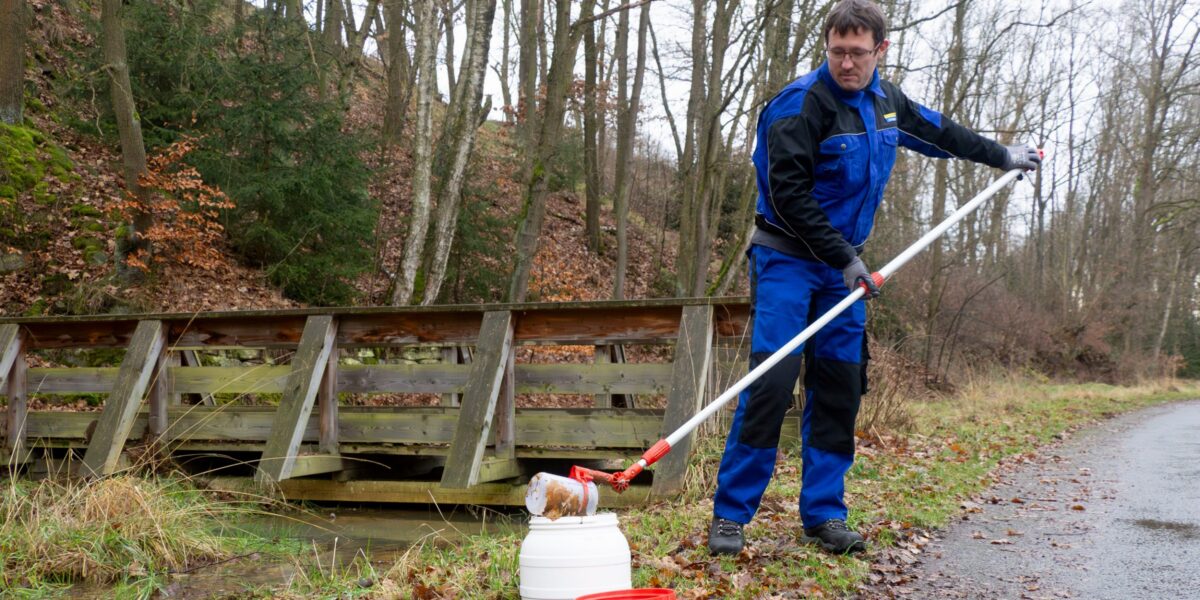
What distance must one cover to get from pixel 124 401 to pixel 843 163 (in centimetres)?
623

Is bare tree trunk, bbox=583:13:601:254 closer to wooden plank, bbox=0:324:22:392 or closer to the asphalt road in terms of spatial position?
wooden plank, bbox=0:324:22:392

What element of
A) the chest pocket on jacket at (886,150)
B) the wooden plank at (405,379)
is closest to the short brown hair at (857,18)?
the chest pocket on jacket at (886,150)

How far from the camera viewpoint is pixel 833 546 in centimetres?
399

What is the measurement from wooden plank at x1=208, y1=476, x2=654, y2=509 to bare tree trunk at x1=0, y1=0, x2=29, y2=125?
Result: 9.08 metres

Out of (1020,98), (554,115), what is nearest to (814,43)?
(554,115)

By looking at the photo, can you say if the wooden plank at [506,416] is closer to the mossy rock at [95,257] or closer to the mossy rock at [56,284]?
Answer: the mossy rock at [56,284]

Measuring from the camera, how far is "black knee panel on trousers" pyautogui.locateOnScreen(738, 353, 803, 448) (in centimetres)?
396

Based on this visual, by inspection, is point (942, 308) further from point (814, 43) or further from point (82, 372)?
point (82, 372)

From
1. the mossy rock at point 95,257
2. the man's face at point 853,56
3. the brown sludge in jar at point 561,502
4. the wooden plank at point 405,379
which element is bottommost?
the wooden plank at point 405,379

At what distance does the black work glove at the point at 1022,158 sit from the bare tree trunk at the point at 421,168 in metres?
9.28

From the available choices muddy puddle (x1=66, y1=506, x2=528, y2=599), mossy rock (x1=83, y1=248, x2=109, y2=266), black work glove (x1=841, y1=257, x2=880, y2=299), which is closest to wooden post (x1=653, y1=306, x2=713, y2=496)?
muddy puddle (x1=66, y1=506, x2=528, y2=599)

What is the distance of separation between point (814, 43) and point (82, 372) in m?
13.8

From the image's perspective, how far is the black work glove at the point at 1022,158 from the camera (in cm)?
435

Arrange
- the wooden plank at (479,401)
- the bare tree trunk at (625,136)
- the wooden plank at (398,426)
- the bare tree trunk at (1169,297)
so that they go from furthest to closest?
the bare tree trunk at (1169,297), the bare tree trunk at (625,136), the wooden plank at (398,426), the wooden plank at (479,401)
